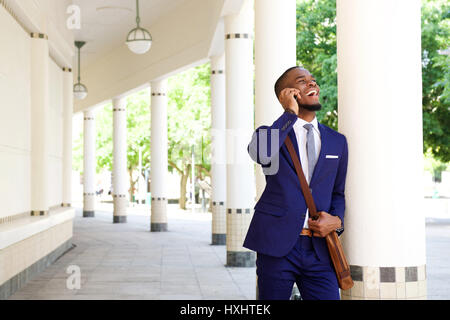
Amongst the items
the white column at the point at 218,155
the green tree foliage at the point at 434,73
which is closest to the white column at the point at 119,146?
the white column at the point at 218,155

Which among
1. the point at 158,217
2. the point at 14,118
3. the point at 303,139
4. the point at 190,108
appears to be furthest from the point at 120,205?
the point at 303,139

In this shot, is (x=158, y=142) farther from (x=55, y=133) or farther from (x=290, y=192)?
(x=290, y=192)

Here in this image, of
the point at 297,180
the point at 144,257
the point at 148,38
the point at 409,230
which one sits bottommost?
the point at 144,257

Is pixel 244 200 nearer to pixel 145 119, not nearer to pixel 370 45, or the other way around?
pixel 370 45

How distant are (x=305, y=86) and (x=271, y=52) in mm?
4173

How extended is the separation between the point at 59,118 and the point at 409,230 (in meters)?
11.2

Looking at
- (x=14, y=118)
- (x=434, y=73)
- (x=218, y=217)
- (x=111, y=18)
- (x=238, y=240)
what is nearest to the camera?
(x=14, y=118)

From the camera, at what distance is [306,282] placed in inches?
126

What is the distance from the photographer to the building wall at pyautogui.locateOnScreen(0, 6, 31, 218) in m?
8.32

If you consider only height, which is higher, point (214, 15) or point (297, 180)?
point (214, 15)

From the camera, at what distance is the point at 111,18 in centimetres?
1684

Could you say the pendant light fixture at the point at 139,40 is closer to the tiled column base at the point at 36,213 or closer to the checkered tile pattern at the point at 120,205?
the tiled column base at the point at 36,213
